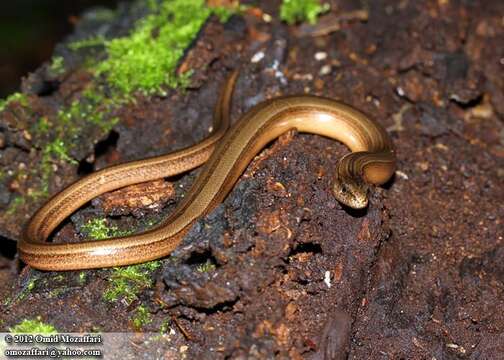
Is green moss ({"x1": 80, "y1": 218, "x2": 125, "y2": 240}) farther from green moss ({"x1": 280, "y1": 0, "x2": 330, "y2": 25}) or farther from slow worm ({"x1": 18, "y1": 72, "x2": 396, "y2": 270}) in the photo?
green moss ({"x1": 280, "y1": 0, "x2": 330, "y2": 25})

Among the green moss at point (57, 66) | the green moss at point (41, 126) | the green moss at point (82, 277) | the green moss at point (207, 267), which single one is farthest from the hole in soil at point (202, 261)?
the green moss at point (57, 66)

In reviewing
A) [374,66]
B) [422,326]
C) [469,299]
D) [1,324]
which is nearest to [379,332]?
[422,326]

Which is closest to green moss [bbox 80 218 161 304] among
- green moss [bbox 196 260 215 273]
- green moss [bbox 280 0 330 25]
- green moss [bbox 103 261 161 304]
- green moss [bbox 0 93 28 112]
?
green moss [bbox 103 261 161 304]

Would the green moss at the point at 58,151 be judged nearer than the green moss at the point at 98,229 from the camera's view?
No

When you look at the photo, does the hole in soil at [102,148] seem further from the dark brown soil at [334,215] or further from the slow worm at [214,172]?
the slow worm at [214,172]

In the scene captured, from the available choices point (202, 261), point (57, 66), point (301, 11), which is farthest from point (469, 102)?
point (57, 66)

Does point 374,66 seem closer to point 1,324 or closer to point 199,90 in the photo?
point 199,90

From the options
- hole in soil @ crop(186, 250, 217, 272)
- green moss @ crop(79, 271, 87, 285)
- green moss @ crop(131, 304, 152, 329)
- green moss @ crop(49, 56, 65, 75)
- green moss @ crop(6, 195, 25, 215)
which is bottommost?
green moss @ crop(131, 304, 152, 329)
